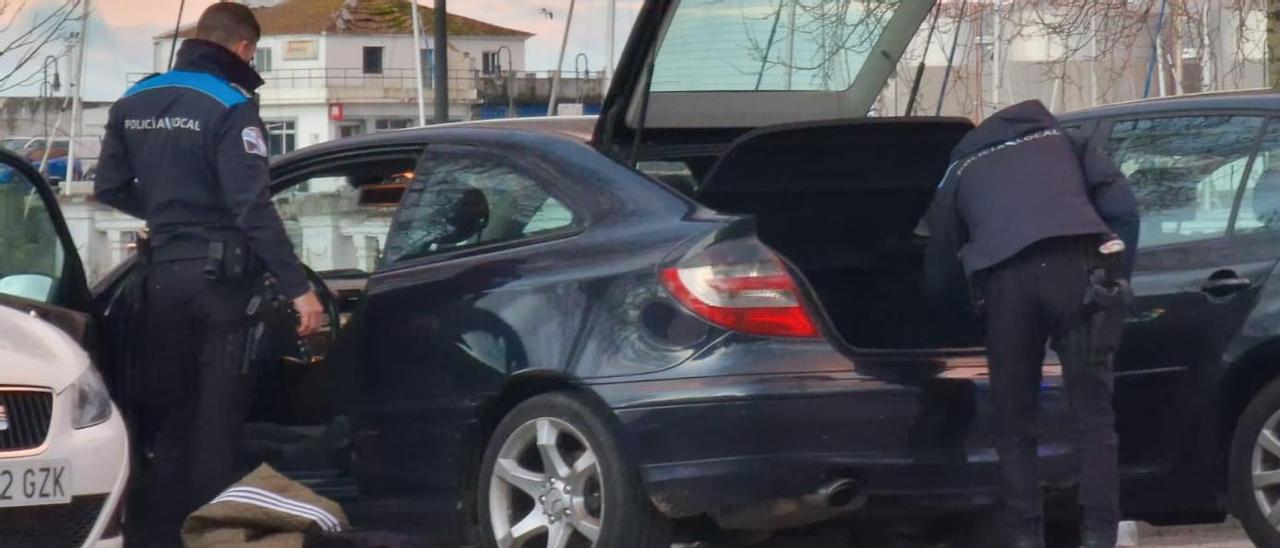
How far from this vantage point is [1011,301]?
5.53 meters

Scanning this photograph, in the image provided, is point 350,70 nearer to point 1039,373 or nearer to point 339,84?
point 339,84

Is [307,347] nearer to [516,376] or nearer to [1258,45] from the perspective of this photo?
[516,376]

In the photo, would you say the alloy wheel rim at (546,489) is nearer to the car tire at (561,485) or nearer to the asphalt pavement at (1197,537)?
the car tire at (561,485)

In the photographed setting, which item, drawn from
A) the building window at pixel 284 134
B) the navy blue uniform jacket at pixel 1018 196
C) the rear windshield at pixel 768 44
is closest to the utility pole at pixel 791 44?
the rear windshield at pixel 768 44

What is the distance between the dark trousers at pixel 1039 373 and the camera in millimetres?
5461

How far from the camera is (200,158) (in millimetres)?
5988

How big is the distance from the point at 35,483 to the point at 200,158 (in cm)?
134

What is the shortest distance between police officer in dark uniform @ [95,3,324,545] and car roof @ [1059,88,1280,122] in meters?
2.93

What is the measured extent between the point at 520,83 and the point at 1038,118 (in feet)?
133

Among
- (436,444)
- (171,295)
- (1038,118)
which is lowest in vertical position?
(436,444)

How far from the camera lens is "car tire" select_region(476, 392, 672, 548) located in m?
5.23

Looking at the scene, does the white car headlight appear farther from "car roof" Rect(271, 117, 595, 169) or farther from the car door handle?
the car door handle

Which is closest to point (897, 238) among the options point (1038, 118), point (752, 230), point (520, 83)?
point (1038, 118)

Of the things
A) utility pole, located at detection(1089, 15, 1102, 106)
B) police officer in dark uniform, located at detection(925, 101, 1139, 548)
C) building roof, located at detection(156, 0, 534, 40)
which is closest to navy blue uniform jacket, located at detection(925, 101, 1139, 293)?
police officer in dark uniform, located at detection(925, 101, 1139, 548)
